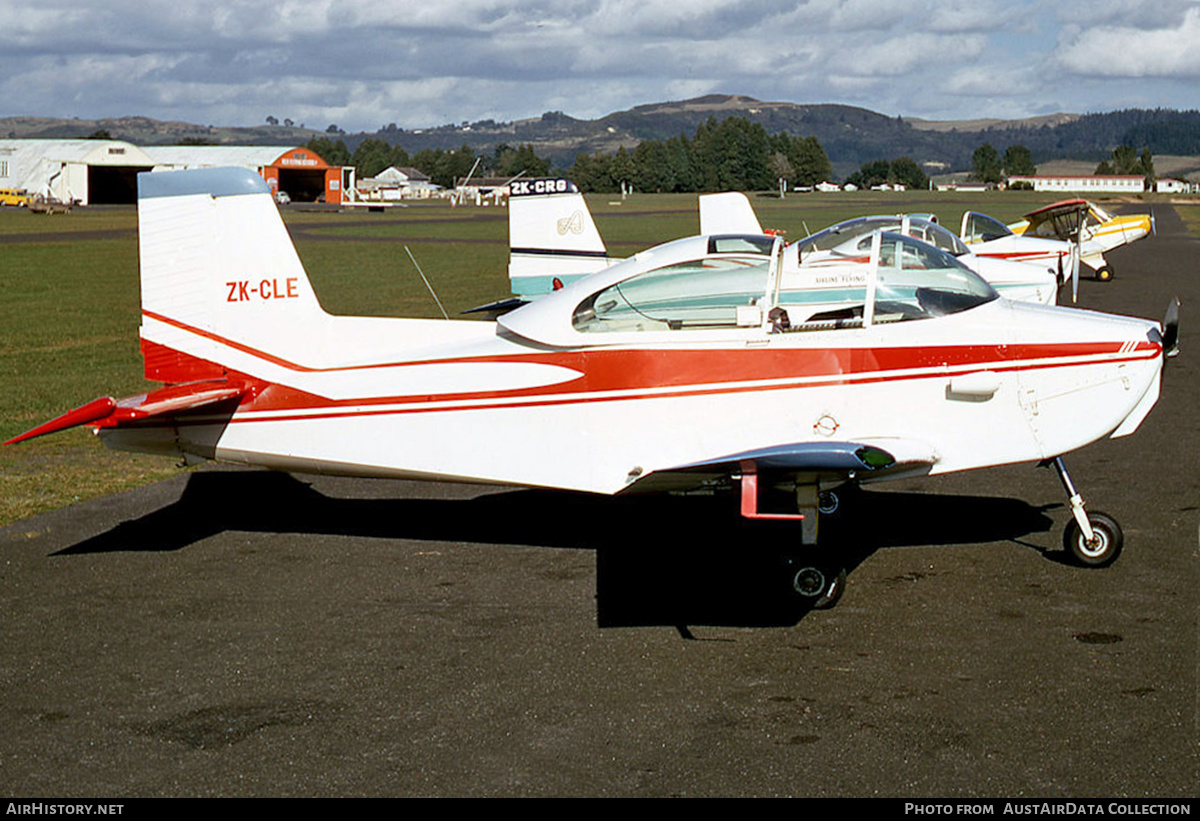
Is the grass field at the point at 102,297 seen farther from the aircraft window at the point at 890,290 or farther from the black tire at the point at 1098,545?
the black tire at the point at 1098,545

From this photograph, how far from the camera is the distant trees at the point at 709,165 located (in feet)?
493

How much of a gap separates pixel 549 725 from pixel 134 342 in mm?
15699

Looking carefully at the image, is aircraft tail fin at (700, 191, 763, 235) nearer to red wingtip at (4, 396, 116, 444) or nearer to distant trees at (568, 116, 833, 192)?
red wingtip at (4, 396, 116, 444)

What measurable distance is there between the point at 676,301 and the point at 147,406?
3.36 metres

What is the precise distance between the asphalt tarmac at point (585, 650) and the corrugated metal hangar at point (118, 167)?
86968 mm

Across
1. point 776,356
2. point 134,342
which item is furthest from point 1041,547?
point 134,342

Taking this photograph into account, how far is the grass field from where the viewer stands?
35.7 ft

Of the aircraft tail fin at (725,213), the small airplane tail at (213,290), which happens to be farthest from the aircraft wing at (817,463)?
the aircraft tail fin at (725,213)

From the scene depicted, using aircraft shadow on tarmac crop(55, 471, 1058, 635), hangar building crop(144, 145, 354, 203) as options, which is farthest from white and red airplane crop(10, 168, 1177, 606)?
hangar building crop(144, 145, 354, 203)

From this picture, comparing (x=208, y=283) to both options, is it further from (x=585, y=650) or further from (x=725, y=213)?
(x=725, y=213)

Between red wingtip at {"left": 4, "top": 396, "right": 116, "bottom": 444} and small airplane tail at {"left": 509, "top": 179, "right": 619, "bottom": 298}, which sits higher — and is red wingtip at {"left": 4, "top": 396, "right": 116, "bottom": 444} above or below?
below

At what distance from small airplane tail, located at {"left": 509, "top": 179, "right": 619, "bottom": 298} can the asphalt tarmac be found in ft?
19.9
